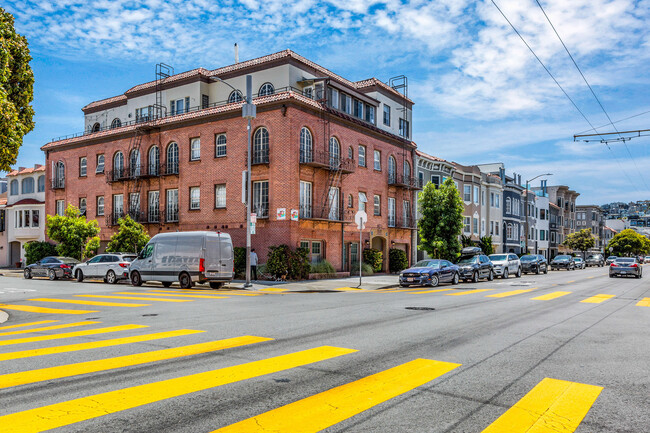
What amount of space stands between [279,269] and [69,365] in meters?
20.6

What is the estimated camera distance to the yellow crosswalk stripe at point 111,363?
594cm

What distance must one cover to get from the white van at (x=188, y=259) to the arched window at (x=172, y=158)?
1209 centimetres

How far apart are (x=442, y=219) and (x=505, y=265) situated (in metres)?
5.08

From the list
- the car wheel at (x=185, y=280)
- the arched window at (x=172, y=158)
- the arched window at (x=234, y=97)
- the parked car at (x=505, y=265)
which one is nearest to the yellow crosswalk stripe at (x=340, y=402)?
the car wheel at (x=185, y=280)

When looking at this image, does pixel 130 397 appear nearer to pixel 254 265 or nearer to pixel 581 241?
pixel 254 265

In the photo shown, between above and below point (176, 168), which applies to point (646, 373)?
below

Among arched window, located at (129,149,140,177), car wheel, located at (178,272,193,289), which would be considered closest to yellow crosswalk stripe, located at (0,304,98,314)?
car wheel, located at (178,272,193,289)

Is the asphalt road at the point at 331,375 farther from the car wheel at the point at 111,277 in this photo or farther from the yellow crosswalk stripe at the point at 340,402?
the car wheel at the point at 111,277

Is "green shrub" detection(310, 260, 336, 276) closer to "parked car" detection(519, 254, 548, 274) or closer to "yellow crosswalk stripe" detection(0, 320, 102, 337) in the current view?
"parked car" detection(519, 254, 548, 274)

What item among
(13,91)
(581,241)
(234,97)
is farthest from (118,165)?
(581,241)

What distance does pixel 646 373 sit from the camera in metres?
6.52

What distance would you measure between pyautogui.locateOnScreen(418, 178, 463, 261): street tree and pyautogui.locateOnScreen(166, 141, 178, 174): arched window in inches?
676

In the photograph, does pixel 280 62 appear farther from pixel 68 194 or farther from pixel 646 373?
pixel 646 373

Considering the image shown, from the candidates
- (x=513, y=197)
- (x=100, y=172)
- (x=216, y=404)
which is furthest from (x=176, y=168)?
(x=513, y=197)
